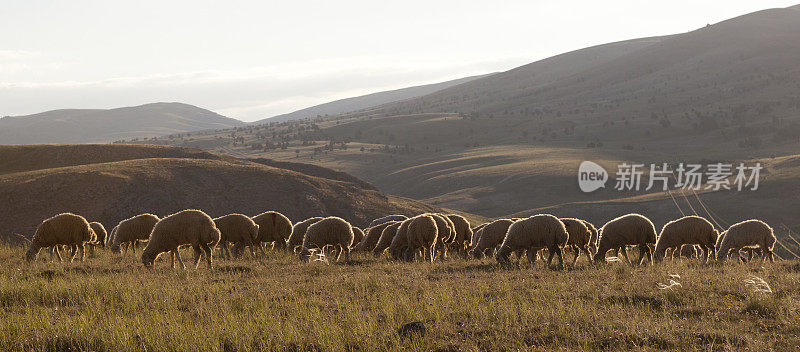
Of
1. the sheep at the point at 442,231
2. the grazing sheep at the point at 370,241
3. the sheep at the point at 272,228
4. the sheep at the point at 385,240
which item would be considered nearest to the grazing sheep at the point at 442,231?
the sheep at the point at 442,231

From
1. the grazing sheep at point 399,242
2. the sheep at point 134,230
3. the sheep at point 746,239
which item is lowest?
the sheep at point 746,239

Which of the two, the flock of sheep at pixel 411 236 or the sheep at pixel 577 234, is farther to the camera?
the sheep at pixel 577 234

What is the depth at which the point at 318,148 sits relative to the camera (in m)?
106

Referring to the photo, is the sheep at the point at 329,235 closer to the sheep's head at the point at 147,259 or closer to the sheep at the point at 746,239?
the sheep's head at the point at 147,259

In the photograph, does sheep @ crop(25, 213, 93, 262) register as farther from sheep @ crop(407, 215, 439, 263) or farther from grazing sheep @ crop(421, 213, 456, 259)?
grazing sheep @ crop(421, 213, 456, 259)

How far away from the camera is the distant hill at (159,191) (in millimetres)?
28188

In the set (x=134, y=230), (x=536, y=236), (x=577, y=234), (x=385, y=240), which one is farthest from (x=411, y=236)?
(x=134, y=230)

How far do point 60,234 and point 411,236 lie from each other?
938 centimetres

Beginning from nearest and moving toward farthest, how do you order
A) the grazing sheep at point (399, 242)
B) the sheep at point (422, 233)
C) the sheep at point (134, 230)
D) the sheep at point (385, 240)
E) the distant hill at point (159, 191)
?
the sheep at point (422, 233) < the sheep at point (134, 230) < the grazing sheep at point (399, 242) < the sheep at point (385, 240) < the distant hill at point (159, 191)

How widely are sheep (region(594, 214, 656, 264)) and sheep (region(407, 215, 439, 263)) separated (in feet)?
14.8

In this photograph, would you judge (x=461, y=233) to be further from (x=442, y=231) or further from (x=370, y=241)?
(x=370, y=241)

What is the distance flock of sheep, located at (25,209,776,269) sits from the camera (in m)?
15.1

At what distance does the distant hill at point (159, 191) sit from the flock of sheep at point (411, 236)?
941 cm

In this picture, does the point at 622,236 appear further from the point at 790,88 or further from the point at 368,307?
the point at 790,88
